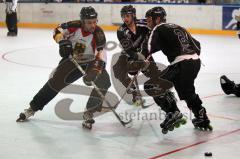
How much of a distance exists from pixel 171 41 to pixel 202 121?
0.79 m

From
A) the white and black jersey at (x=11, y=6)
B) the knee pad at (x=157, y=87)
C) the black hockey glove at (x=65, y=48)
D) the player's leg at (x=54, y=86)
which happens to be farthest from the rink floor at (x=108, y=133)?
the white and black jersey at (x=11, y=6)

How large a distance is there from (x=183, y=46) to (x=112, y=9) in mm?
11609

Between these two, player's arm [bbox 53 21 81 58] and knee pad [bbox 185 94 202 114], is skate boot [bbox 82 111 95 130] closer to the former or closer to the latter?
player's arm [bbox 53 21 81 58]

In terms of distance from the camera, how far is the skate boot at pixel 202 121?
4.58 metres

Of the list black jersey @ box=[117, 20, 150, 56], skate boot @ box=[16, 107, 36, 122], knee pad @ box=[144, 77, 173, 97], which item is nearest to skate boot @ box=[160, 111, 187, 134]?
knee pad @ box=[144, 77, 173, 97]

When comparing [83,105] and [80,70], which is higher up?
[80,70]

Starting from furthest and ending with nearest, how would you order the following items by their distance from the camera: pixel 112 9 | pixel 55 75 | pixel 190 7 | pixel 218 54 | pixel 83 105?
pixel 112 9
pixel 190 7
pixel 218 54
pixel 83 105
pixel 55 75

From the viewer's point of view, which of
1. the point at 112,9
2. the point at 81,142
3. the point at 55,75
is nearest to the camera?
the point at 81,142

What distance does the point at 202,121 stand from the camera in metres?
4.61

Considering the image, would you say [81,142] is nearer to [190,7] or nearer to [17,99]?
[17,99]

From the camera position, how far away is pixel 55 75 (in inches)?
196

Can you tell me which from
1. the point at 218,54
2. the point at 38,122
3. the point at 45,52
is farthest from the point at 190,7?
the point at 38,122

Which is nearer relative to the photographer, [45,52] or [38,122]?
[38,122]

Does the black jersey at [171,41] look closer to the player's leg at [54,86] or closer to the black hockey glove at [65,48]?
the black hockey glove at [65,48]
